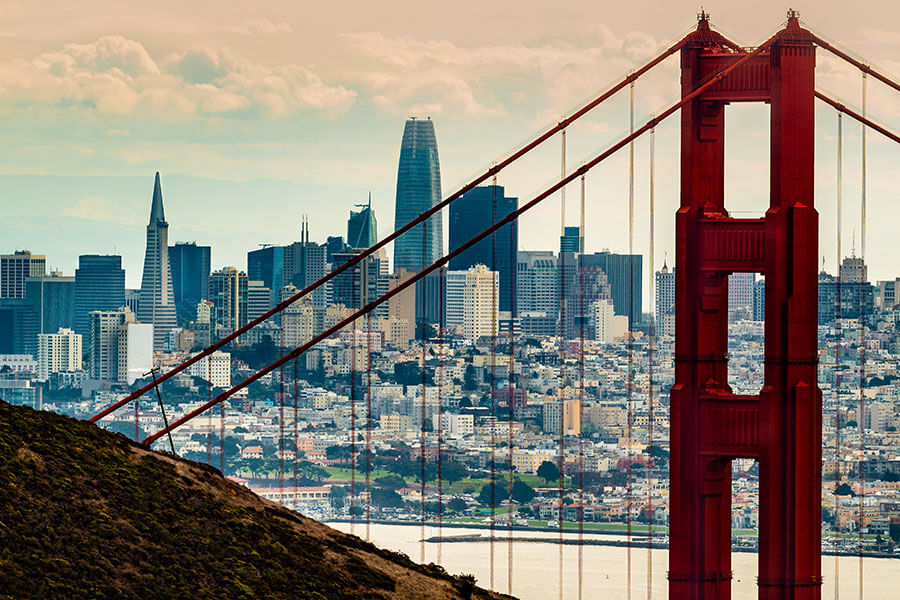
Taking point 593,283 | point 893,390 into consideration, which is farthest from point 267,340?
point 893,390

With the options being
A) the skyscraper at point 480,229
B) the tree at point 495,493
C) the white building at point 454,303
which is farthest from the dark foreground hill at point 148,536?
the white building at point 454,303

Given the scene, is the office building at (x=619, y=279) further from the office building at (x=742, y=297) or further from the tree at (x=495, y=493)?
the office building at (x=742, y=297)

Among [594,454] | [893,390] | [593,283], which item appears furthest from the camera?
[593,283]

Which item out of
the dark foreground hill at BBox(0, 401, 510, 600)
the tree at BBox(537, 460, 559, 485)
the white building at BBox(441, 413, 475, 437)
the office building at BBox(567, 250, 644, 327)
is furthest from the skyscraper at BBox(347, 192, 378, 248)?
the dark foreground hill at BBox(0, 401, 510, 600)

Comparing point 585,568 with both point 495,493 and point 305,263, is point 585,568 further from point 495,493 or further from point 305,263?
point 305,263

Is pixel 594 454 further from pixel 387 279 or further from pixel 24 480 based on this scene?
pixel 24 480

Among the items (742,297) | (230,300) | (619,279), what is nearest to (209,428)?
(742,297)

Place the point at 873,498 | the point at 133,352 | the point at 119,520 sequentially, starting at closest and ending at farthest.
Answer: the point at 119,520
the point at 873,498
the point at 133,352
